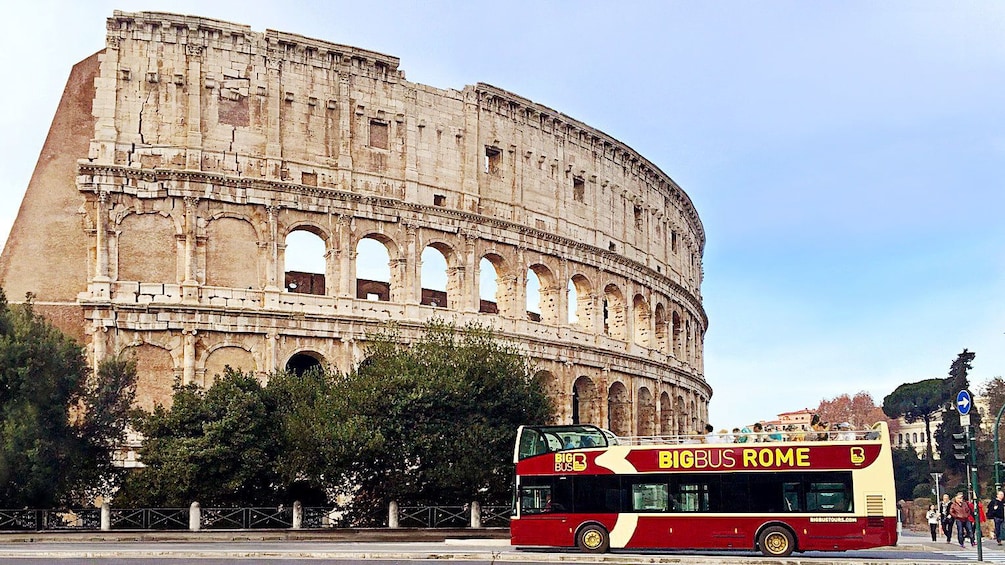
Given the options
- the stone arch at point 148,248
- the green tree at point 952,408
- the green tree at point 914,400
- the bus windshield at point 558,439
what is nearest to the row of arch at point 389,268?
the stone arch at point 148,248

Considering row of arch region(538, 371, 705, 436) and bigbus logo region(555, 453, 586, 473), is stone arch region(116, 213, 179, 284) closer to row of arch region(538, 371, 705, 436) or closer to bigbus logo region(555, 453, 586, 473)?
row of arch region(538, 371, 705, 436)

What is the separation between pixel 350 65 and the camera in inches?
1614

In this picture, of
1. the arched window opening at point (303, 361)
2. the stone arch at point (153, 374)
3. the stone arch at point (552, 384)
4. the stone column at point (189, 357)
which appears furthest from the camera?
the stone arch at point (552, 384)

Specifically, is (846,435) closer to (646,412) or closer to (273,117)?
(273,117)

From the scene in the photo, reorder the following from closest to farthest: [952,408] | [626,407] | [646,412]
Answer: [626,407], [646,412], [952,408]

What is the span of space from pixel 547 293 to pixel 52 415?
20.5 meters

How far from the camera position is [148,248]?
37719 mm

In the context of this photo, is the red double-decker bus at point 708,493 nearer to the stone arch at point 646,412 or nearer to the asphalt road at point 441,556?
the asphalt road at point 441,556

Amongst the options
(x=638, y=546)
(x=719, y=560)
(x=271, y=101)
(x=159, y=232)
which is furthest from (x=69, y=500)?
(x=719, y=560)

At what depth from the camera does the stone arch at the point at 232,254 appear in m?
38.2

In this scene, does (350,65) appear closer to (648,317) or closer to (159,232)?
(159,232)

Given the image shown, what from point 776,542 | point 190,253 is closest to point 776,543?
point 776,542

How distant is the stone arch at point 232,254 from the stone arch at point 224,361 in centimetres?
212

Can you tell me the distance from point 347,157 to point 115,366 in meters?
11.1
